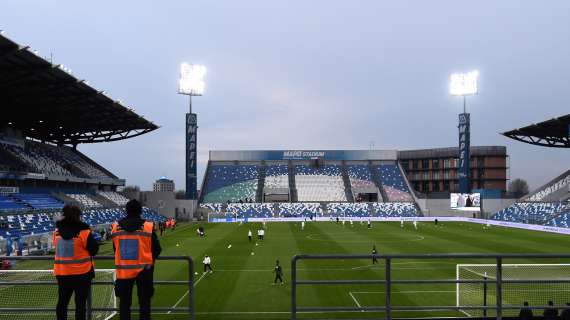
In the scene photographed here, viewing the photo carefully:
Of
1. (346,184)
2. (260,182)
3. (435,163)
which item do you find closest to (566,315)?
(346,184)

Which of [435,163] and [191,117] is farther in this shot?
[435,163]

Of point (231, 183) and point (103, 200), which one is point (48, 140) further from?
point (231, 183)

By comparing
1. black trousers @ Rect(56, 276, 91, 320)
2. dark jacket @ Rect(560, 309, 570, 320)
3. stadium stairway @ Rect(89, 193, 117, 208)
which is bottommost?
stadium stairway @ Rect(89, 193, 117, 208)

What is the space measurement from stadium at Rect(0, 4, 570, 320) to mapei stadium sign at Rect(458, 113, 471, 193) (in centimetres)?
23

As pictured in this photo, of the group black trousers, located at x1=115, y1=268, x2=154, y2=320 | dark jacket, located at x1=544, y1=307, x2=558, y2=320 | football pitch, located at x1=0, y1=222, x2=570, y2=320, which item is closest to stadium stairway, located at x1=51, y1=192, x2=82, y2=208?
football pitch, located at x1=0, y1=222, x2=570, y2=320

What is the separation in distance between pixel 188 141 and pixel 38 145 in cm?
2378

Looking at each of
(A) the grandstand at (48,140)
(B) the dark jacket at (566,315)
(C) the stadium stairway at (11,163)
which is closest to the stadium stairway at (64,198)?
(A) the grandstand at (48,140)

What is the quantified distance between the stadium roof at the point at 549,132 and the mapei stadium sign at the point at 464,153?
8437 millimetres

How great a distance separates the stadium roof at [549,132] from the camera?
2653 inches

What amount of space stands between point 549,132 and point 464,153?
43.1 feet

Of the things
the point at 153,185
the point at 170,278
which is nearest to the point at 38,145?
the point at 170,278

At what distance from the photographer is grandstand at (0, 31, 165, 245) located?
122 feet

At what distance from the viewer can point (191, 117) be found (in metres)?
79.9

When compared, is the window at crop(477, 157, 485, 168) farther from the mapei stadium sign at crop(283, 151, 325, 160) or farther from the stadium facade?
the mapei stadium sign at crop(283, 151, 325, 160)
